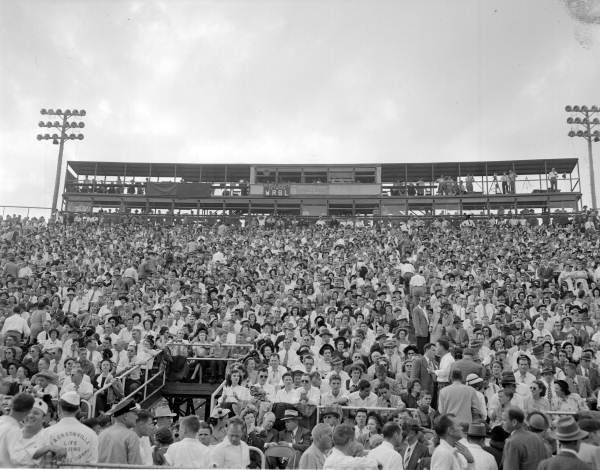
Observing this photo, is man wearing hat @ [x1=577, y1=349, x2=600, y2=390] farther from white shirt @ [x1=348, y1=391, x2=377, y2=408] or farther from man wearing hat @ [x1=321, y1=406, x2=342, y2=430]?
man wearing hat @ [x1=321, y1=406, x2=342, y2=430]

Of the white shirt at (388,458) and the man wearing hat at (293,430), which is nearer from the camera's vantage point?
the white shirt at (388,458)

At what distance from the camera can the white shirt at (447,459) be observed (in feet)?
19.8

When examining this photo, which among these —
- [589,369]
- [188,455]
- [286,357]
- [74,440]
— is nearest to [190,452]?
[188,455]

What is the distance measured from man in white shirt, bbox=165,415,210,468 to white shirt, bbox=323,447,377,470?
2.22 m

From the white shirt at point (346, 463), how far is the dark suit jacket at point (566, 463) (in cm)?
156

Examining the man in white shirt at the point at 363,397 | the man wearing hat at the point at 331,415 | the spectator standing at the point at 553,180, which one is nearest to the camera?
the man wearing hat at the point at 331,415

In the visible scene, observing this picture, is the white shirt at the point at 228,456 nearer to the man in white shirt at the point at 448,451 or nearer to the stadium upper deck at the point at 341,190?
the man in white shirt at the point at 448,451

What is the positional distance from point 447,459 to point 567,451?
1.21m

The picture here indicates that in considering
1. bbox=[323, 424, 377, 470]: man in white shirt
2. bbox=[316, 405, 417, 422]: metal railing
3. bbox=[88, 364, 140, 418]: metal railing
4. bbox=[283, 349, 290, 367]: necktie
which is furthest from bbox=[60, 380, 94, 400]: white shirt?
bbox=[323, 424, 377, 470]: man in white shirt

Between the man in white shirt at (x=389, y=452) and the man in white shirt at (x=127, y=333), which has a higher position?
the man in white shirt at (x=127, y=333)

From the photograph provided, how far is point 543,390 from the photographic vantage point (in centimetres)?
1020

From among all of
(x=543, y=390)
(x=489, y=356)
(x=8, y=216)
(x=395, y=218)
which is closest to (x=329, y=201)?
(x=395, y=218)

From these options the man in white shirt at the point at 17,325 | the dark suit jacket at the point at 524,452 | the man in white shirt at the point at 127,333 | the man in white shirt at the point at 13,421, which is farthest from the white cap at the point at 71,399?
the man in white shirt at the point at 17,325

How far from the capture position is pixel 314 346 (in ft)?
45.9
